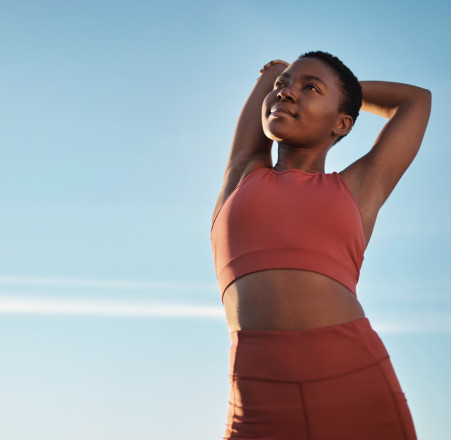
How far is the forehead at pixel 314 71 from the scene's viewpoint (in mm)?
3264

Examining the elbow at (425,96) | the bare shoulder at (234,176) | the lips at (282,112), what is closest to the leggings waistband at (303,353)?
the bare shoulder at (234,176)

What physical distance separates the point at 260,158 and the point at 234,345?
1127 millimetres

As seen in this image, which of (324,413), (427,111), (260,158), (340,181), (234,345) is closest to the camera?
(324,413)

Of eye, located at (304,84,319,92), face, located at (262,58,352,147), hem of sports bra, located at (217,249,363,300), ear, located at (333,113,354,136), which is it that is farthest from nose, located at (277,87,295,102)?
hem of sports bra, located at (217,249,363,300)

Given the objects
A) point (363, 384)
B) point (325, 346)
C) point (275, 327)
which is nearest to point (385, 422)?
point (363, 384)

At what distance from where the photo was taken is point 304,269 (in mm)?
2652

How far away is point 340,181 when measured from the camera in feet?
10.1

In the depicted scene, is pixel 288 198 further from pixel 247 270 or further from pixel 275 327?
pixel 275 327

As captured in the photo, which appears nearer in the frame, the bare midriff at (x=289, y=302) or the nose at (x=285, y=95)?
the bare midriff at (x=289, y=302)

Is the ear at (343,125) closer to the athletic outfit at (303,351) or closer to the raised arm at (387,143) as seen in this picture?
the raised arm at (387,143)

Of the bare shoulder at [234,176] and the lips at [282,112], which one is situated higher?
the lips at [282,112]

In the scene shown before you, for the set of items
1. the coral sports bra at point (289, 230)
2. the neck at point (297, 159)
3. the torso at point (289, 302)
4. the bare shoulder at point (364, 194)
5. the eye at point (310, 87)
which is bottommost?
the torso at point (289, 302)

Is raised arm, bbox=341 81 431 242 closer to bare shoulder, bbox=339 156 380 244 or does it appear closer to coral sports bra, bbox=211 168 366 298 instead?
bare shoulder, bbox=339 156 380 244

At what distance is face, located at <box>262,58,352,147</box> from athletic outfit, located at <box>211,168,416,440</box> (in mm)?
379
